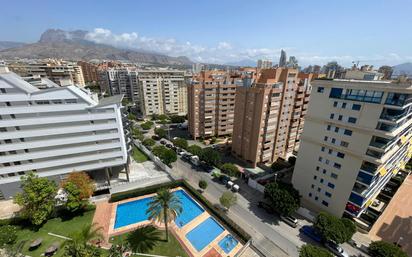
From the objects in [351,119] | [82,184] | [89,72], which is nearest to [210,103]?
[351,119]

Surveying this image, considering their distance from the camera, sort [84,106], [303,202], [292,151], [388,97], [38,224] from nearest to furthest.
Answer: [388,97]
[38,224]
[84,106]
[303,202]
[292,151]

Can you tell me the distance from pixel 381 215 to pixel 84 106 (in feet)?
221

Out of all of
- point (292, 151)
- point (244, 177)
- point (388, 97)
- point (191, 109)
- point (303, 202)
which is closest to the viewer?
point (388, 97)

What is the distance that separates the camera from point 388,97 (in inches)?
1138

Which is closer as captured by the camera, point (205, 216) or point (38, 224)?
point (38, 224)

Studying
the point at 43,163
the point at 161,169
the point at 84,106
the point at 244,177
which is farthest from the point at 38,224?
the point at 244,177

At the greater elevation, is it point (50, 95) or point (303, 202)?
point (50, 95)

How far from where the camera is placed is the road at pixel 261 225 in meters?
32.5

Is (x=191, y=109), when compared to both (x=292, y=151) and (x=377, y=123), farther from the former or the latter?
(x=377, y=123)

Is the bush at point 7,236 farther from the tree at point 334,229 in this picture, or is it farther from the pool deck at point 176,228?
the tree at point 334,229

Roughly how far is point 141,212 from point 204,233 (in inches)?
576

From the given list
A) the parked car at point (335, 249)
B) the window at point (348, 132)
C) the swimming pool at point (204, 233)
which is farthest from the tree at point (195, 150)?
the window at point (348, 132)

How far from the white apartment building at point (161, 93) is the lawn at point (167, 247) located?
8152cm

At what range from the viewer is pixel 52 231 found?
34531 millimetres
